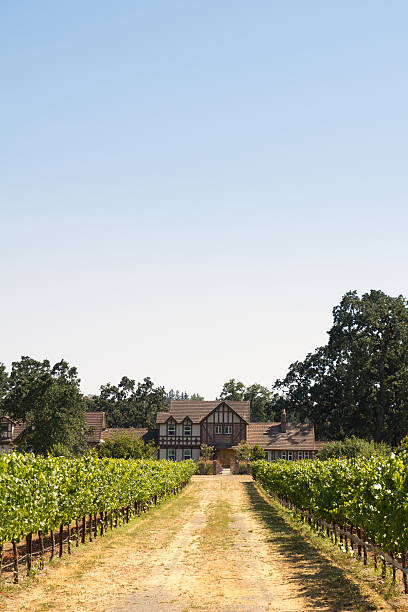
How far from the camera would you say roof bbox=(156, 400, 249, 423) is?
7844cm

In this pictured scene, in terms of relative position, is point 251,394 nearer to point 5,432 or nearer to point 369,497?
point 5,432

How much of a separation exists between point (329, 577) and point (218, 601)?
322cm

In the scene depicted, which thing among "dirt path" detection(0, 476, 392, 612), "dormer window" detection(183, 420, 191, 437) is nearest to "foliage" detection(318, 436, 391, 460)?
"dirt path" detection(0, 476, 392, 612)

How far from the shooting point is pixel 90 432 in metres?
67.2

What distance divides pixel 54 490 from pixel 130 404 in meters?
92.7

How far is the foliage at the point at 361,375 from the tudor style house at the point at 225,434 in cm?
304

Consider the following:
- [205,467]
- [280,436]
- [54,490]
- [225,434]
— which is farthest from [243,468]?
[54,490]

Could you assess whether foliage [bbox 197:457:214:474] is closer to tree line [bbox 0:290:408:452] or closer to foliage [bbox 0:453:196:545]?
tree line [bbox 0:290:408:452]

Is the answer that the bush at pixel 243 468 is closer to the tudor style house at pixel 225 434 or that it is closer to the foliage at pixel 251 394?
the tudor style house at pixel 225 434

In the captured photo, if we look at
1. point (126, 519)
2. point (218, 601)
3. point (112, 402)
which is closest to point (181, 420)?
point (112, 402)

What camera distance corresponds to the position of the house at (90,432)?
75.6 meters

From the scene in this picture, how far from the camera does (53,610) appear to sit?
1184 centimetres

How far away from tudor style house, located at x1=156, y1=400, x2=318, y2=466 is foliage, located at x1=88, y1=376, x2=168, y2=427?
2837 cm

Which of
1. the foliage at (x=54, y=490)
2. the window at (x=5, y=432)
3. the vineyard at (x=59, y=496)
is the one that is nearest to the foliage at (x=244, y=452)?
the window at (x=5, y=432)
